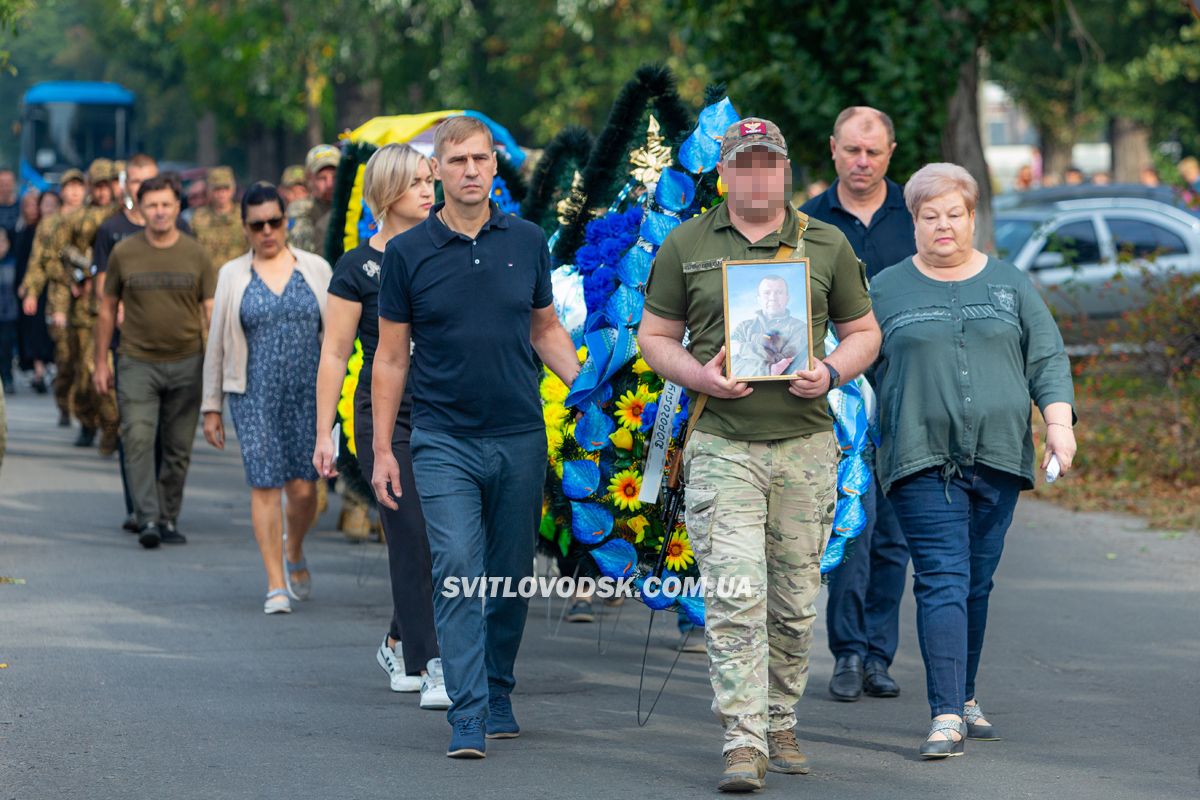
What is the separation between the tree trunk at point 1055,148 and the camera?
39156 mm

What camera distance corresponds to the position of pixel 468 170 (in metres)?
6.04

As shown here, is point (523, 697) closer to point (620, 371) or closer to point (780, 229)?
point (620, 371)

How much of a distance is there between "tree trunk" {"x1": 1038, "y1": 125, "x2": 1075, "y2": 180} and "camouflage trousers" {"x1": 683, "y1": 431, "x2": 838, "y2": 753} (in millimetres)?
34473

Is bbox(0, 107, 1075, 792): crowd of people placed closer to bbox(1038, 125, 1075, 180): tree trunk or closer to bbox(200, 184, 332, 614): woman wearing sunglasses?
bbox(200, 184, 332, 614): woman wearing sunglasses

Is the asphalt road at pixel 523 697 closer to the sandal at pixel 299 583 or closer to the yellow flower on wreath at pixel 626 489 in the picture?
the sandal at pixel 299 583

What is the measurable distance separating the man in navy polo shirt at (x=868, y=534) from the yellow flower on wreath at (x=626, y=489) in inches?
34.9

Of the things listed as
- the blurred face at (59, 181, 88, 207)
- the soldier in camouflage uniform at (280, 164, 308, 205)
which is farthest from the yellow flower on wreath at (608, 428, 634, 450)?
the blurred face at (59, 181, 88, 207)

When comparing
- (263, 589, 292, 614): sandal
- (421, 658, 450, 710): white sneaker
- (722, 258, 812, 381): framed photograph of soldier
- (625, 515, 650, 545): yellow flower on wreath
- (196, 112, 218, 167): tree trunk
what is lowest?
(263, 589, 292, 614): sandal

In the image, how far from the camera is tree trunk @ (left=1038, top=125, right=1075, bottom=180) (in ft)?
128

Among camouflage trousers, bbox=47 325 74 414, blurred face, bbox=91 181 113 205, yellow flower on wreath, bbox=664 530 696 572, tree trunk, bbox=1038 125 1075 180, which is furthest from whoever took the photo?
tree trunk, bbox=1038 125 1075 180

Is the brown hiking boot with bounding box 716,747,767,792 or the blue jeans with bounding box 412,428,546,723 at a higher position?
the blue jeans with bounding box 412,428,546,723

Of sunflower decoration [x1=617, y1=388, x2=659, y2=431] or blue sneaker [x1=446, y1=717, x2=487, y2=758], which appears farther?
sunflower decoration [x1=617, y1=388, x2=659, y2=431]

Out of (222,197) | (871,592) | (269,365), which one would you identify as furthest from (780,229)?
(222,197)

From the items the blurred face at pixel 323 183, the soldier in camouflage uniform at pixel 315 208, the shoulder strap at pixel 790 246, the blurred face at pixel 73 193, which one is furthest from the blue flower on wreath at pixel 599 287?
the blurred face at pixel 73 193
